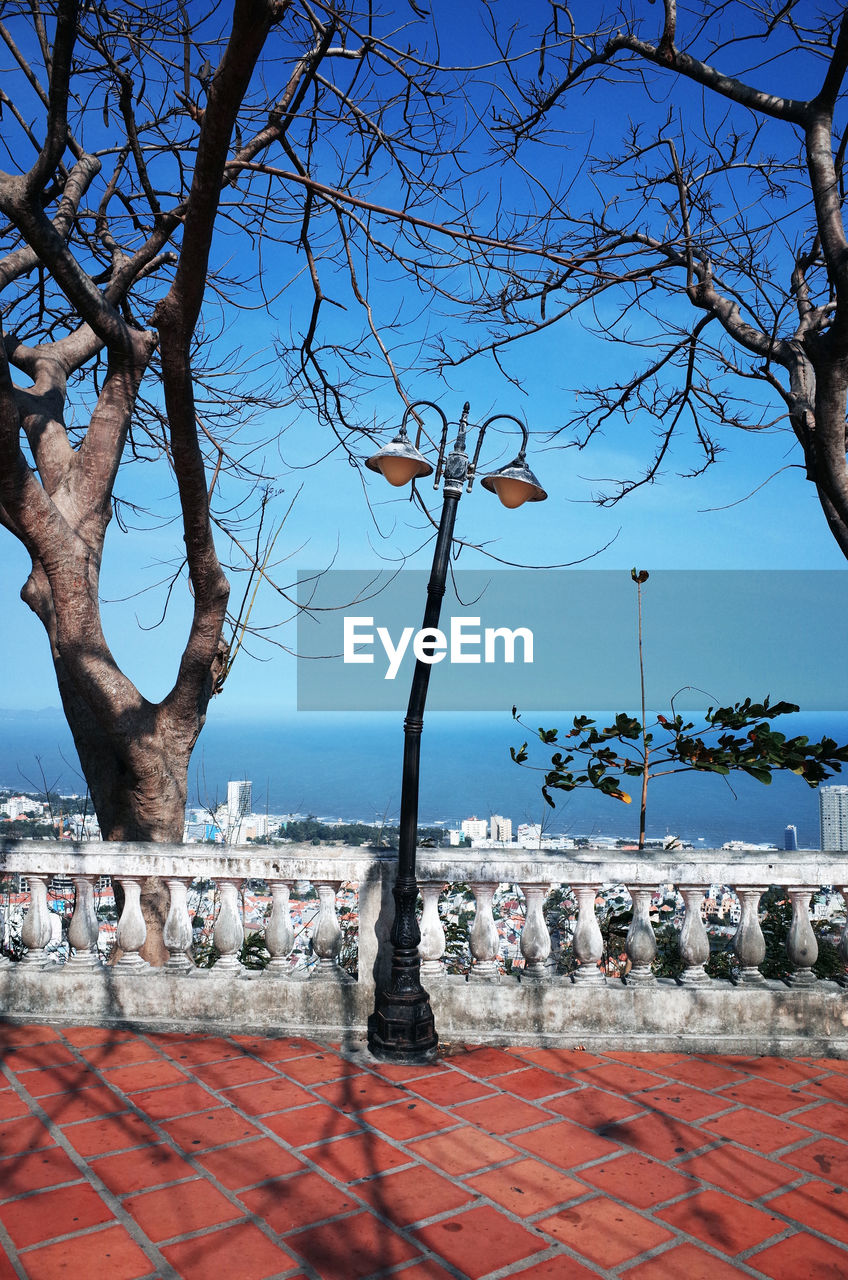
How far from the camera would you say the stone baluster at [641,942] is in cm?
447

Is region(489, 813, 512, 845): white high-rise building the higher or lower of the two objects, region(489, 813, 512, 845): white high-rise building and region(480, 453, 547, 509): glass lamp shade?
the lower

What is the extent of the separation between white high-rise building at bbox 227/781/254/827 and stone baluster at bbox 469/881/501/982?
4.59 meters

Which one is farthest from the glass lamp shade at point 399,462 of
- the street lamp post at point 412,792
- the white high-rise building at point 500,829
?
the white high-rise building at point 500,829

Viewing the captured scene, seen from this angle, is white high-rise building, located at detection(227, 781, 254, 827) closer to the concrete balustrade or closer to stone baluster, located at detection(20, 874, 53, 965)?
stone baluster, located at detection(20, 874, 53, 965)

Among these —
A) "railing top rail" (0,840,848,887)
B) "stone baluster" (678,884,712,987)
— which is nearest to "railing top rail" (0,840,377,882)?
"railing top rail" (0,840,848,887)

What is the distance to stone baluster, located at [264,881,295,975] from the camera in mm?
4598

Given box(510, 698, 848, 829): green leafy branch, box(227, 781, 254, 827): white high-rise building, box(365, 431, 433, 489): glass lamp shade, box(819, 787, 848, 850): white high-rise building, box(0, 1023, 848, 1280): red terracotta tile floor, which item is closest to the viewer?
box(0, 1023, 848, 1280): red terracotta tile floor

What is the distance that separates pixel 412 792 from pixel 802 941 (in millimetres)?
2123

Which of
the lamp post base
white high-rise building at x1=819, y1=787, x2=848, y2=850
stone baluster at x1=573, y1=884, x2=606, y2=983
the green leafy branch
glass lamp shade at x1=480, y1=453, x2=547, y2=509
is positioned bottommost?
the lamp post base

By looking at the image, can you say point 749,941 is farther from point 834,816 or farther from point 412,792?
point 834,816

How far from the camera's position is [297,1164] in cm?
314

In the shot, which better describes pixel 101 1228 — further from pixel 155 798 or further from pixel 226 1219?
pixel 155 798

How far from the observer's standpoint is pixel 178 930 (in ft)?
15.3

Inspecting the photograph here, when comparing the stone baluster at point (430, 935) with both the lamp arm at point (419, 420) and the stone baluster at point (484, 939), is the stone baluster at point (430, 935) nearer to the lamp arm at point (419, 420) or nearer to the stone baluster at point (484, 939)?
the stone baluster at point (484, 939)
